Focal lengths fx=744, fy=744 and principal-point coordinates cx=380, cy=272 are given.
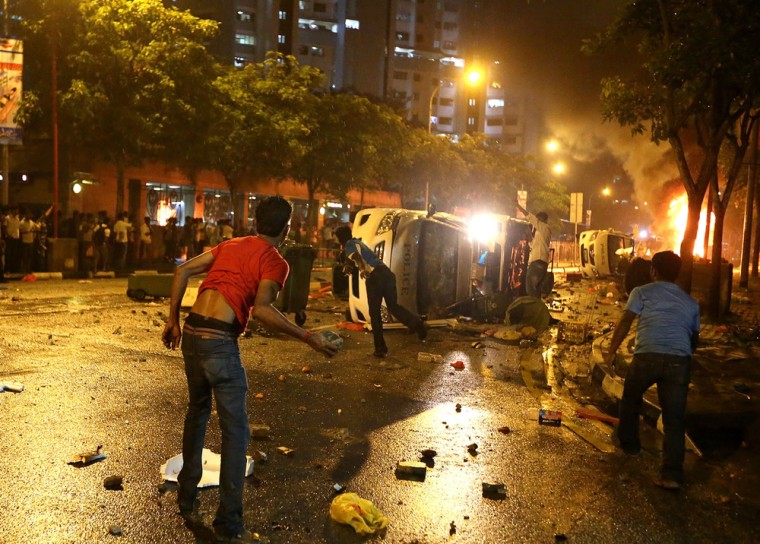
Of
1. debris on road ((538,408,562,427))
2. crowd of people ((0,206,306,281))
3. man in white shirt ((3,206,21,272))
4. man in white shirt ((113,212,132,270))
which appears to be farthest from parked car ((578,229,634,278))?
debris on road ((538,408,562,427))

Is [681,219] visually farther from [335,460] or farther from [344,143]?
[335,460]

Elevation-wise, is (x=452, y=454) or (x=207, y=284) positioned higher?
(x=207, y=284)

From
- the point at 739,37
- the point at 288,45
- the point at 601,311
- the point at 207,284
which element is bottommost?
the point at 601,311

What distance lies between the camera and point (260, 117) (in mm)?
27516

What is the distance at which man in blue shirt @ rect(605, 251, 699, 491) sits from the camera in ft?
17.8

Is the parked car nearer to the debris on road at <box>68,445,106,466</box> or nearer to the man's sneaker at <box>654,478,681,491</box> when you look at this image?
the man's sneaker at <box>654,478,681,491</box>

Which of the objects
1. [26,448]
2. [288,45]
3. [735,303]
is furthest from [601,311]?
[288,45]

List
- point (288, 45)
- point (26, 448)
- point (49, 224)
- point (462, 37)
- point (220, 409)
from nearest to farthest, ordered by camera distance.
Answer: point (220, 409), point (26, 448), point (49, 224), point (288, 45), point (462, 37)

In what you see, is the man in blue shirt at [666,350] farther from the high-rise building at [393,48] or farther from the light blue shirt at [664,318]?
the high-rise building at [393,48]

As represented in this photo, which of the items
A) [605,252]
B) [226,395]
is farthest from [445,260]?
[605,252]

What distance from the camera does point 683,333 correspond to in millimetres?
5566

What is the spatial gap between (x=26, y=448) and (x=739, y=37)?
1233cm

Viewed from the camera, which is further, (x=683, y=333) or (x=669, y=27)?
(x=669, y=27)

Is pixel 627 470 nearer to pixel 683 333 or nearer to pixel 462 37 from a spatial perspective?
pixel 683 333
